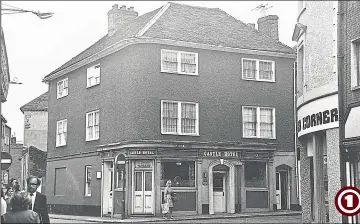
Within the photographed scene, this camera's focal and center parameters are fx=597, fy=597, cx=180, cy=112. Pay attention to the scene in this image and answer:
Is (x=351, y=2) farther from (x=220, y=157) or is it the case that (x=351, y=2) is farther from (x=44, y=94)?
(x=44, y=94)

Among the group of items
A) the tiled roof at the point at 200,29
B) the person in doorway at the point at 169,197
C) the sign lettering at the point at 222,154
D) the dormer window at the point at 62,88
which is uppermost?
the tiled roof at the point at 200,29

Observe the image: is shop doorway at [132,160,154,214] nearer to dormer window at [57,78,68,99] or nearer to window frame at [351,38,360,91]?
dormer window at [57,78,68,99]

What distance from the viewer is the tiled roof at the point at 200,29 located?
3036cm

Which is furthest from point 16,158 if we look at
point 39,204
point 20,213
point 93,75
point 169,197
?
point 20,213

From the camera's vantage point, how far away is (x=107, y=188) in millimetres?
30688

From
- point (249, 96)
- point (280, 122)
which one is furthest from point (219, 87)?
point (280, 122)

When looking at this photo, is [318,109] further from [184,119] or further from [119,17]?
[119,17]

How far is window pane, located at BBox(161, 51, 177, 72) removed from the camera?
97.0 feet

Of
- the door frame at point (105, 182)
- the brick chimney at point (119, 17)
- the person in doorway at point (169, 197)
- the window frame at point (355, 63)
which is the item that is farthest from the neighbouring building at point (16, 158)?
the window frame at point (355, 63)

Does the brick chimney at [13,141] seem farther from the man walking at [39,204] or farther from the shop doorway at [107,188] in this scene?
the man walking at [39,204]

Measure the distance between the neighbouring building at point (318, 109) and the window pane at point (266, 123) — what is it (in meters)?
11.5

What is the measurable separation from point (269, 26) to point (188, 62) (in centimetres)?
811

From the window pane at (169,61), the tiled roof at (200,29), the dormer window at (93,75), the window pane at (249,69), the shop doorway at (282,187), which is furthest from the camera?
the dormer window at (93,75)

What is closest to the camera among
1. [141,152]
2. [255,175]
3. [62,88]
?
[141,152]
